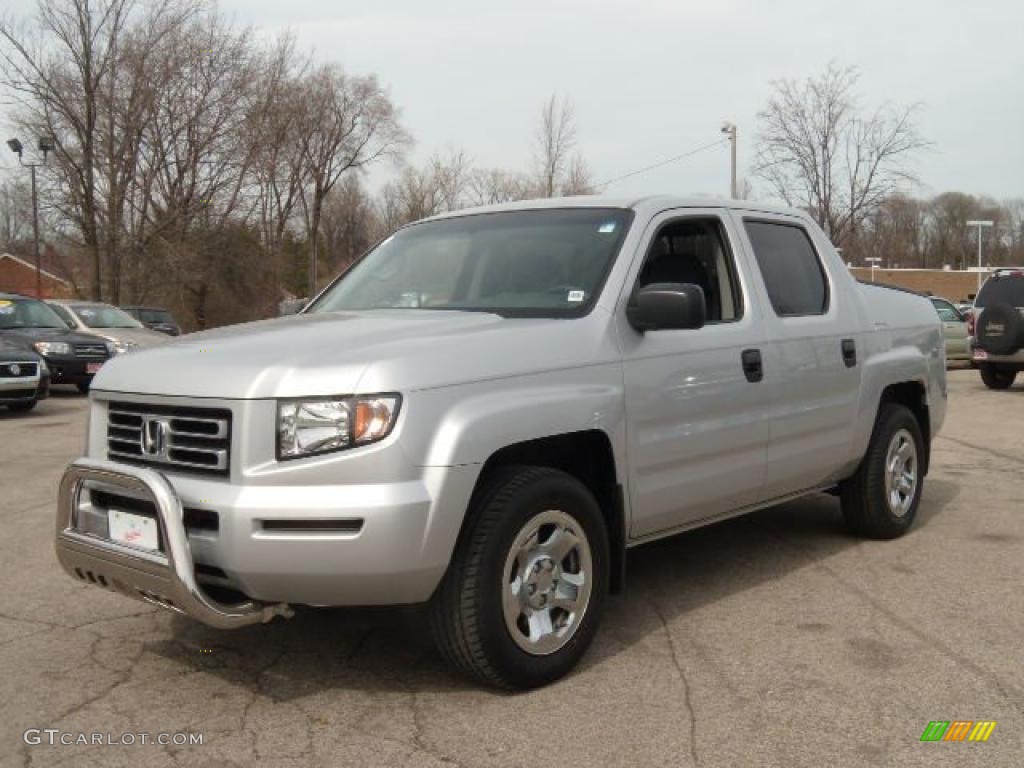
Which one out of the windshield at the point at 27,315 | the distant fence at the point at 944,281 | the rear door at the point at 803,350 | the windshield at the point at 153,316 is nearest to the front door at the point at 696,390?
the rear door at the point at 803,350

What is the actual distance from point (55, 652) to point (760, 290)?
357 centimetres

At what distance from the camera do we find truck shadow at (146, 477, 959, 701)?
151 inches

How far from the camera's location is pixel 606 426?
392 centimetres

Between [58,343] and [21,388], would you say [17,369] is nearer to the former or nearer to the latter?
[21,388]

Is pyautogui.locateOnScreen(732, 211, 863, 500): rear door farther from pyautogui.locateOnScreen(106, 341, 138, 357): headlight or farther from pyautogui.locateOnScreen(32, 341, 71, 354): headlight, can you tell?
pyautogui.locateOnScreen(32, 341, 71, 354): headlight

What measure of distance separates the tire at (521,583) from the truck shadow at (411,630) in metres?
0.19

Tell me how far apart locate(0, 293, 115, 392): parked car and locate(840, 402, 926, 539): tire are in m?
12.5

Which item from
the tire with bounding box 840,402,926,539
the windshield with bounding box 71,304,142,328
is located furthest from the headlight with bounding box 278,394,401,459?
the windshield with bounding box 71,304,142,328

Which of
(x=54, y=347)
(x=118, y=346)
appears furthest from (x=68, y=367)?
(x=118, y=346)

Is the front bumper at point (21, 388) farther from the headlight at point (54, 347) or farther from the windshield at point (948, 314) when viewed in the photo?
the windshield at point (948, 314)

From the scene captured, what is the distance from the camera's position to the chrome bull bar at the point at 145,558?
326 centimetres

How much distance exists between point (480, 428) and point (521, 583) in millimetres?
631

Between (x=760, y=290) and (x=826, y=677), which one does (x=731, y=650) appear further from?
(x=760, y=290)

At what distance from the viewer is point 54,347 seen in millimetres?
15438
